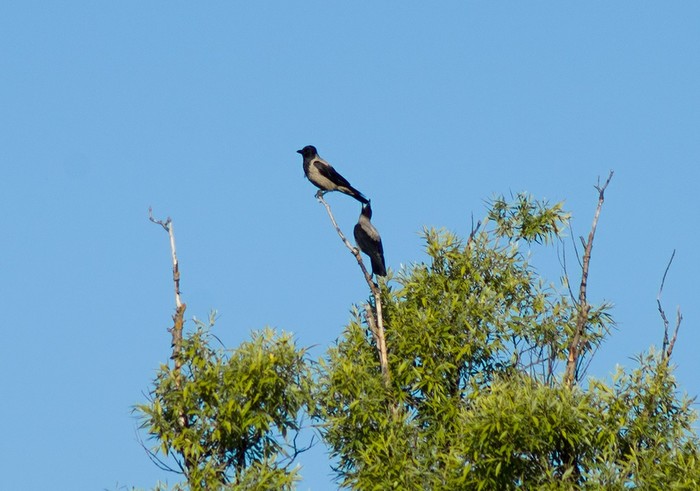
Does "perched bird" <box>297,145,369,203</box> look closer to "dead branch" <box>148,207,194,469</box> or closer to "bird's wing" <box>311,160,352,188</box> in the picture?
"bird's wing" <box>311,160,352,188</box>

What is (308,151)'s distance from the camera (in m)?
21.0

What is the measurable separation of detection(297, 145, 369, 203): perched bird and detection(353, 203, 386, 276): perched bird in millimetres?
440

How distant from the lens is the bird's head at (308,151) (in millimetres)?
20922

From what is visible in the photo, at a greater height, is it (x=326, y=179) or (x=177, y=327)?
(x=326, y=179)

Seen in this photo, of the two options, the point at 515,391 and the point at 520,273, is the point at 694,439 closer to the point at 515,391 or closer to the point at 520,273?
the point at 515,391

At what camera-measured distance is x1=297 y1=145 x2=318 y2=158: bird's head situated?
20922 mm

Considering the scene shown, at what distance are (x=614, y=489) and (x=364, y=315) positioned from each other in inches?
210

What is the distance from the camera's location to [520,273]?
18953 millimetres

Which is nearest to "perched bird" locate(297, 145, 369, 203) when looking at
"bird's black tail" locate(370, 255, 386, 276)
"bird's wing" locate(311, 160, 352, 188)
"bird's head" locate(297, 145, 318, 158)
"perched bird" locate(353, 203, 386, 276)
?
"bird's wing" locate(311, 160, 352, 188)

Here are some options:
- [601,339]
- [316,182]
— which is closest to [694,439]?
[601,339]

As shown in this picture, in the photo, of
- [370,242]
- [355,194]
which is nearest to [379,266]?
[370,242]

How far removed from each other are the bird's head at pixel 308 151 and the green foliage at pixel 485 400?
296 centimetres

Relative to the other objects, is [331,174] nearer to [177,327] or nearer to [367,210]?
[367,210]

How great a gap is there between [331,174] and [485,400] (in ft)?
20.3
